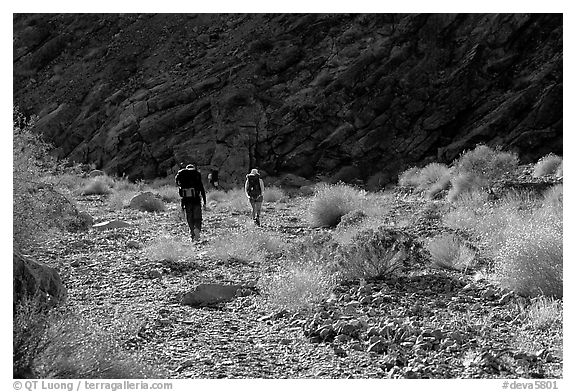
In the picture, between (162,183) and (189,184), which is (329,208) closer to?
(189,184)

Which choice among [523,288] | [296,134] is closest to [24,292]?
[523,288]

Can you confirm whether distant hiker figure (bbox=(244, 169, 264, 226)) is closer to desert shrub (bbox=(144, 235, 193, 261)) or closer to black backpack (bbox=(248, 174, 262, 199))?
black backpack (bbox=(248, 174, 262, 199))

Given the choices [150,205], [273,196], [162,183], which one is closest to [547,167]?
[273,196]

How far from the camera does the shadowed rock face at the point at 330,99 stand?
27062 mm

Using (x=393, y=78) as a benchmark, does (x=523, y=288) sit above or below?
below

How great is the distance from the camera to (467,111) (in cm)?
2789

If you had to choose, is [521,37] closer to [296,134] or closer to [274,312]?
[296,134]

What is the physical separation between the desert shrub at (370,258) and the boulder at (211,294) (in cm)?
135

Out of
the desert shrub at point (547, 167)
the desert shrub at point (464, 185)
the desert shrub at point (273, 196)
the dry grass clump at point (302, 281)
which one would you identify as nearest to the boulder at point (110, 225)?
the dry grass clump at point (302, 281)

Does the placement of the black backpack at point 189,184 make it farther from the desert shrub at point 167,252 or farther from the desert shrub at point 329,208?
the desert shrub at point 329,208

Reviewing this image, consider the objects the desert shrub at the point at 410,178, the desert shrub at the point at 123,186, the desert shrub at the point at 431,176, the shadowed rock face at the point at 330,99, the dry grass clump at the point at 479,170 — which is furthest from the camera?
the shadowed rock face at the point at 330,99

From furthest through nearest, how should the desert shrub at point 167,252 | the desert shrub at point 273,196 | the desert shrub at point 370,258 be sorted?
the desert shrub at point 273,196 < the desert shrub at point 167,252 < the desert shrub at point 370,258

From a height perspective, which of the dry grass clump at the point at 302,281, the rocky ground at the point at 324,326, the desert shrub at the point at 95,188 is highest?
the desert shrub at the point at 95,188

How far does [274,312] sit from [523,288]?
275 cm
